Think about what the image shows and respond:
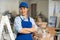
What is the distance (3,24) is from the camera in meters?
2.88

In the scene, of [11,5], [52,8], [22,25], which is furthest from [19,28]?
[52,8]

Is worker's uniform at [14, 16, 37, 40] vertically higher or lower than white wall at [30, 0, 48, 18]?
lower

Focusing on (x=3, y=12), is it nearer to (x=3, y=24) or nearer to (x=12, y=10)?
(x=12, y=10)

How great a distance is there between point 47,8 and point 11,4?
1.14 m

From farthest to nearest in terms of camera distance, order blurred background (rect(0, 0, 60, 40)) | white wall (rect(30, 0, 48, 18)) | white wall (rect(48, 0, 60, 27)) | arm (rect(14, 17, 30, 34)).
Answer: white wall (rect(30, 0, 48, 18)), white wall (rect(48, 0, 60, 27)), blurred background (rect(0, 0, 60, 40)), arm (rect(14, 17, 30, 34))

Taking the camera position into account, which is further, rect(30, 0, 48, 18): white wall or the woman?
rect(30, 0, 48, 18): white wall

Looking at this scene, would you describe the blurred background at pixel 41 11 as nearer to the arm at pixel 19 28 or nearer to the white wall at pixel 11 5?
the white wall at pixel 11 5

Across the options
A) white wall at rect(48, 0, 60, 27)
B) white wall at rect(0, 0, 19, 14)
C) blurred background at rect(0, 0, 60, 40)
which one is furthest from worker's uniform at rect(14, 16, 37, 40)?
white wall at rect(48, 0, 60, 27)

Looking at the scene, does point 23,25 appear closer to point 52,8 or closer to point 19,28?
point 19,28

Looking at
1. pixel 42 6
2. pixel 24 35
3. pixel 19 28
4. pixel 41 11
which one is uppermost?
pixel 42 6

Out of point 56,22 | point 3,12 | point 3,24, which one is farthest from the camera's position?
point 56,22

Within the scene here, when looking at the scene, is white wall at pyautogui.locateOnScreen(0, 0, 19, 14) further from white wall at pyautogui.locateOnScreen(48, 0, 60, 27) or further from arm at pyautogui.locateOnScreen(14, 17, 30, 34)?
arm at pyautogui.locateOnScreen(14, 17, 30, 34)

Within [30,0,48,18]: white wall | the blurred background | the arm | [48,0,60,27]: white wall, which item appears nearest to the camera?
the arm

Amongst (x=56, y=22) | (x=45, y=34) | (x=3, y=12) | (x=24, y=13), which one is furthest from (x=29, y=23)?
(x=56, y=22)
